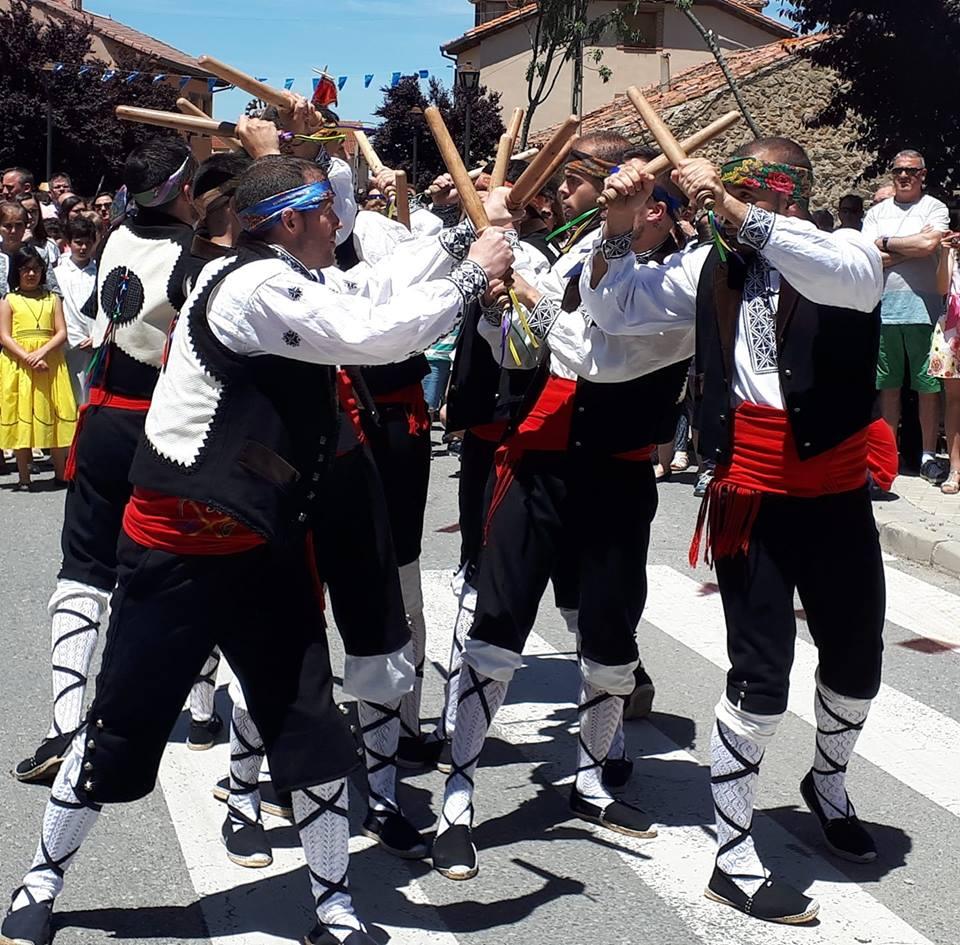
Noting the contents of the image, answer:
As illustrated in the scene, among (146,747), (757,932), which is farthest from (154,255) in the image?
(757,932)

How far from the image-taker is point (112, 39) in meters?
46.2

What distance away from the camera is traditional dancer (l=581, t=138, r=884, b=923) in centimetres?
391

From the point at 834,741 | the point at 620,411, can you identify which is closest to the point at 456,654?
the point at 620,411

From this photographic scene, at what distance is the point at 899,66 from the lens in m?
13.3

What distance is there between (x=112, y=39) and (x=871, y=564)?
46243mm

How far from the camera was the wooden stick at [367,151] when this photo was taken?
532 centimetres

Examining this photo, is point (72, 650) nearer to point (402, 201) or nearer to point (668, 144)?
point (402, 201)

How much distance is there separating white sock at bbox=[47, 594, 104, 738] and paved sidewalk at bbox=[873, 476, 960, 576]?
513cm

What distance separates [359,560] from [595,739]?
1119 mm

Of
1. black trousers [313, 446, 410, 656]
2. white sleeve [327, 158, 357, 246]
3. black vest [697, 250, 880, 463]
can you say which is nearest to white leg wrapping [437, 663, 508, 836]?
black trousers [313, 446, 410, 656]

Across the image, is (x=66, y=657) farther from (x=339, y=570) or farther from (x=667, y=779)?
(x=667, y=779)

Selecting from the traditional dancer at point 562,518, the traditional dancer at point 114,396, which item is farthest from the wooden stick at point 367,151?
the traditional dancer at point 562,518

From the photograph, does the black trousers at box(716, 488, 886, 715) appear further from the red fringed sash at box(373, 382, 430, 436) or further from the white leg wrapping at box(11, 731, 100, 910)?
the white leg wrapping at box(11, 731, 100, 910)

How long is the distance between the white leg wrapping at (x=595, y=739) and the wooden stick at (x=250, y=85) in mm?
2092
